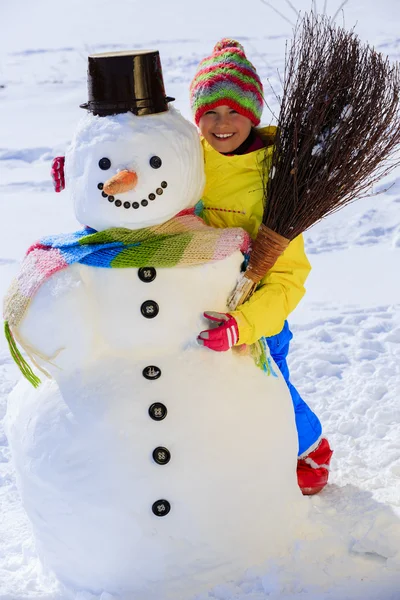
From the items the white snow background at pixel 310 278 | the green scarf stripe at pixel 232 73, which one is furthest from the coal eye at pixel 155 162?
the white snow background at pixel 310 278

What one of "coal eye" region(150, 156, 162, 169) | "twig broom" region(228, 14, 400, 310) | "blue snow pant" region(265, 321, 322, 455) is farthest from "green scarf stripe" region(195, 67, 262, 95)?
"blue snow pant" region(265, 321, 322, 455)

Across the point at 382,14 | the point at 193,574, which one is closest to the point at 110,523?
the point at 193,574

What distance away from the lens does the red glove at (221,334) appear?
206cm

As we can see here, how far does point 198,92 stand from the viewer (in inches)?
89.8

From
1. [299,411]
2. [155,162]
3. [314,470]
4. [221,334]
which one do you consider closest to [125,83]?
[155,162]

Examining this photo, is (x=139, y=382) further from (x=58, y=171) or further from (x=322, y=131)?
(x=322, y=131)

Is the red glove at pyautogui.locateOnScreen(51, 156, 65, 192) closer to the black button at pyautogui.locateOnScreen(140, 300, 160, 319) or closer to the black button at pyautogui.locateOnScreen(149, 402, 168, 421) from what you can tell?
the black button at pyautogui.locateOnScreen(140, 300, 160, 319)

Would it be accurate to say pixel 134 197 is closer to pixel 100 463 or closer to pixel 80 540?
pixel 100 463

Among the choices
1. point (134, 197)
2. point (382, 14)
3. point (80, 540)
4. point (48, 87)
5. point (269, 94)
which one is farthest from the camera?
point (382, 14)

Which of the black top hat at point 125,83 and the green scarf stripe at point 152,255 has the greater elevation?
the black top hat at point 125,83

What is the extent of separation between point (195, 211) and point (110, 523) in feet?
2.69

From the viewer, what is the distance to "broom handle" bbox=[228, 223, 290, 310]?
2.10 meters

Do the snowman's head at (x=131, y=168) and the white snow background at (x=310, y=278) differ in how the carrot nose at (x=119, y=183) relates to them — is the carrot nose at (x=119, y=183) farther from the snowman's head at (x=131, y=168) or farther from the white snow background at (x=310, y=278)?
the white snow background at (x=310, y=278)

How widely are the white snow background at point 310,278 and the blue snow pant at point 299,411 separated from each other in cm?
17
